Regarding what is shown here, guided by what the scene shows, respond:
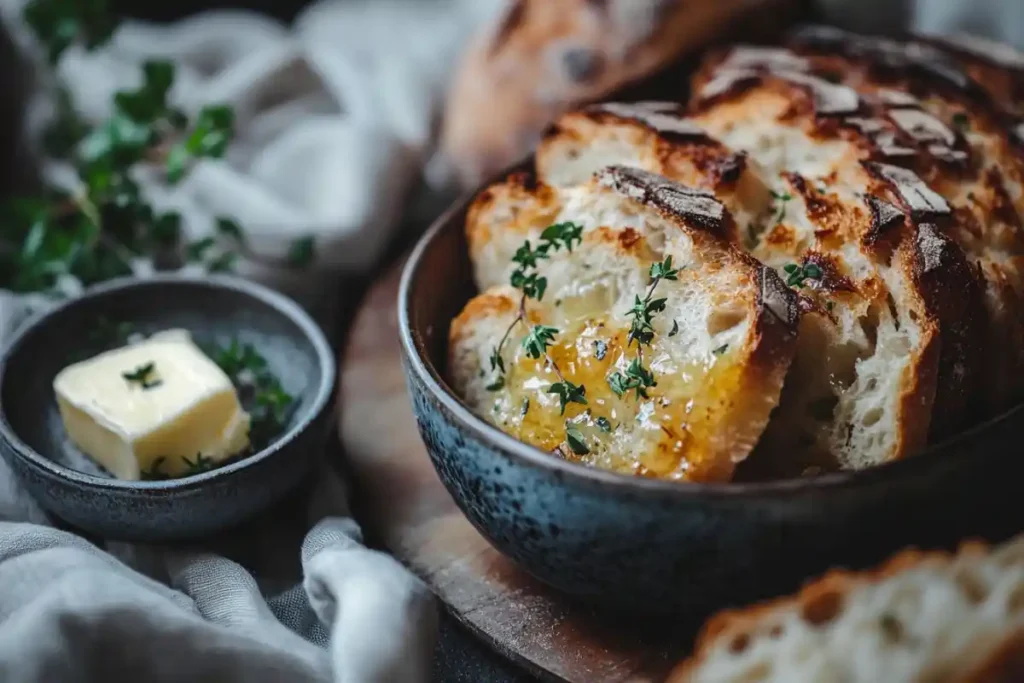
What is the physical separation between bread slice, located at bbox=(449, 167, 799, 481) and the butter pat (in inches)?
16.8

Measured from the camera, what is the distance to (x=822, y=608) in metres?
1.30

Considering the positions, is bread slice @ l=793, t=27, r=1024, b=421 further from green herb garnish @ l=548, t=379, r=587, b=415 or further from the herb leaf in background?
the herb leaf in background

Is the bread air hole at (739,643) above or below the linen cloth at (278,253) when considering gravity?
above

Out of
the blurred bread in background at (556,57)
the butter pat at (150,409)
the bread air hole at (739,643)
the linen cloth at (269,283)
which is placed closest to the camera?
the bread air hole at (739,643)

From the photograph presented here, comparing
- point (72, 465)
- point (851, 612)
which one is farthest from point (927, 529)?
point (72, 465)

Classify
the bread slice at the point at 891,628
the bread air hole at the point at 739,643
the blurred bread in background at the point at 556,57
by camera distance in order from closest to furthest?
the bread slice at the point at 891,628 → the bread air hole at the point at 739,643 → the blurred bread in background at the point at 556,57

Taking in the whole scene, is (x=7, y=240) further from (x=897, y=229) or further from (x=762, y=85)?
(x=897, y=229)

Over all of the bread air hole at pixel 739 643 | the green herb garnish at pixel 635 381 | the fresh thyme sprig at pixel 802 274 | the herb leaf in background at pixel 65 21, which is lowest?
the herb leaf in background at pixel 65 21

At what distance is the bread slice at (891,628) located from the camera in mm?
1212

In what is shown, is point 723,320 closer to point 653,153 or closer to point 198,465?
Answer: point 653,153

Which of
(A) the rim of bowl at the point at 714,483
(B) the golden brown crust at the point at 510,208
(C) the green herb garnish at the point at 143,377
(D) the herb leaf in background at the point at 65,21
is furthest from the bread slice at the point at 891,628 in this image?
(D) the herb leaf in background at the point at 65,21

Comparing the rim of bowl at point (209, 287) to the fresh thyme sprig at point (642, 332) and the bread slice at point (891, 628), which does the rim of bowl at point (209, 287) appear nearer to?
the fresh thyme sprig at point (642, 332)

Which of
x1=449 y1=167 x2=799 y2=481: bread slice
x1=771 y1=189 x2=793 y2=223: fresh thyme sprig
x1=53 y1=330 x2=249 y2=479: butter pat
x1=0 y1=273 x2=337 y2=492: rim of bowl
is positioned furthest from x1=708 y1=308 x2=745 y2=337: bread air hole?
x1=53 y1=330 x2=249 y2=479: butter pat

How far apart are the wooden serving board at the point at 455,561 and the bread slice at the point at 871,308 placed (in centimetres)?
32
